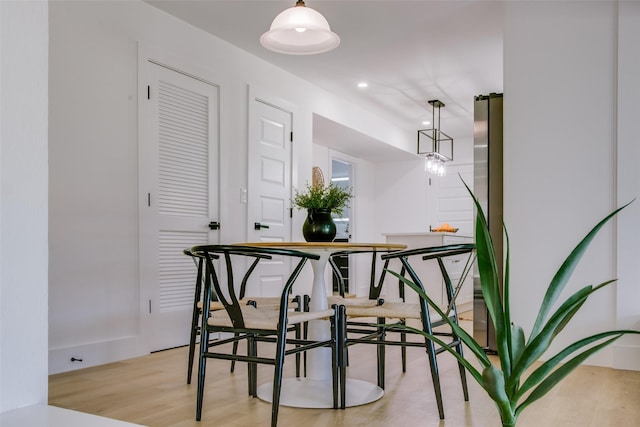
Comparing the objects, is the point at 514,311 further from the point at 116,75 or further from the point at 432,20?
the point at 116,75

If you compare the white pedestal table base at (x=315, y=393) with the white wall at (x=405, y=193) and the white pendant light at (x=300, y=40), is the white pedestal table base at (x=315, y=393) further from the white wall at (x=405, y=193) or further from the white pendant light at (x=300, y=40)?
the white wall at (x=405, y=193)

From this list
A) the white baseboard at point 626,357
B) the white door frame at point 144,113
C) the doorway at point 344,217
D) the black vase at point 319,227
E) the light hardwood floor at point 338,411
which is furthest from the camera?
the doorway at point 344,217

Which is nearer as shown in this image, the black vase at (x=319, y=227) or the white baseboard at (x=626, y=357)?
the black vase at (x=319, y=227)

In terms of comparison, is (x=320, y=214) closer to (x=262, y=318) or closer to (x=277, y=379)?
(x=262, y=318)

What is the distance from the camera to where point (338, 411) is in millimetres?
2363

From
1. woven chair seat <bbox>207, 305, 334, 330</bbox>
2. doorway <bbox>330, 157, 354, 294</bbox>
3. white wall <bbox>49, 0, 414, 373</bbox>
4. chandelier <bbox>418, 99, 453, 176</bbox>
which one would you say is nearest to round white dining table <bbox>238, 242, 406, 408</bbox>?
woven chair seat <bbox>207, 305, 334, 330</bbox>

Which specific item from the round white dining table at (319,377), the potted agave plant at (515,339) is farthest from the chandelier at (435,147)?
the potted agave plant at (515,339)

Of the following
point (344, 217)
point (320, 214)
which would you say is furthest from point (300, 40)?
point (344, 217)

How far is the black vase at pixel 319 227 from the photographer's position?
2.80m

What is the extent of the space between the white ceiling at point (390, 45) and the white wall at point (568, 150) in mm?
549

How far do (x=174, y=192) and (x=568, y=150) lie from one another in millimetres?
2629
